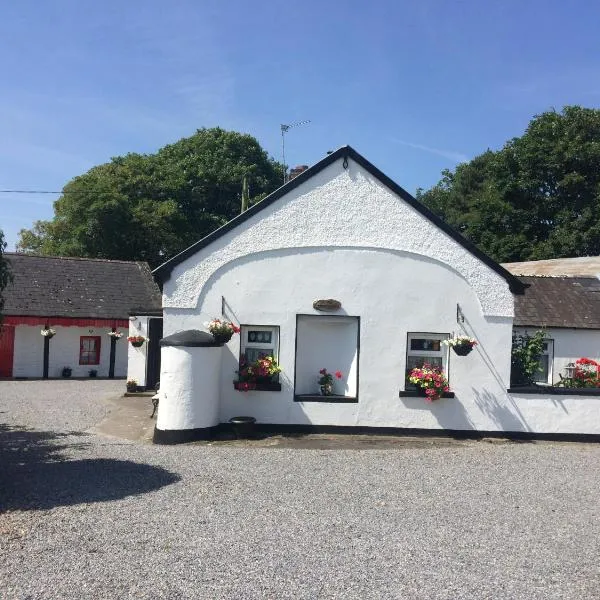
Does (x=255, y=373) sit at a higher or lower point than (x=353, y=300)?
lower

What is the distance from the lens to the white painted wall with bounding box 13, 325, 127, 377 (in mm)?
24766

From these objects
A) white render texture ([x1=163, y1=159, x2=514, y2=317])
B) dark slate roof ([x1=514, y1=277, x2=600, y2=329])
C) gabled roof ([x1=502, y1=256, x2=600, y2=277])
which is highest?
gabled roof ([x1=502, y1=256, x2=600, y2=277])

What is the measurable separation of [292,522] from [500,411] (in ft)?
23.1

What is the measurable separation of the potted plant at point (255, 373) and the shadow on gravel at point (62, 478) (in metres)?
2.95

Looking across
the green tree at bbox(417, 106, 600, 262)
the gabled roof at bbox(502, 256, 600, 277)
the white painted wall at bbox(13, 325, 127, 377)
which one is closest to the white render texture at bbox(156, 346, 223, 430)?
the white painted wall at bbox(13, 325, 127, 377)

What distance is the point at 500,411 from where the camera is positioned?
1277 centimetres

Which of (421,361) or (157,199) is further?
(157,199)

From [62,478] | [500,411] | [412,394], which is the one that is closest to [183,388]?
[62,478]

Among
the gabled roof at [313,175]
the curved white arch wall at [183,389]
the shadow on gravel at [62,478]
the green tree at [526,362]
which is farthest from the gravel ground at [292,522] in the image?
the gabled roof at [313,175]

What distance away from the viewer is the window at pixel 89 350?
25734mm

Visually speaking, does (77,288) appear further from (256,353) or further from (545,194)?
(545,194)

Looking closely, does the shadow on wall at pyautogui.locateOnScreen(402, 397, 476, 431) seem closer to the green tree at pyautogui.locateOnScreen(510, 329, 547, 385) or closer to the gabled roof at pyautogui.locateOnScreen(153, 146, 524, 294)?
the green tree at pyautogui.locateOnScreen(510, 329, 547, 385)

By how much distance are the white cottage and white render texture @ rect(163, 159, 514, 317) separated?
20 mm

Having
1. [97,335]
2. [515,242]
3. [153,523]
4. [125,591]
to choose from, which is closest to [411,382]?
[153,523]
